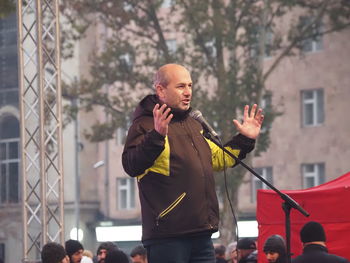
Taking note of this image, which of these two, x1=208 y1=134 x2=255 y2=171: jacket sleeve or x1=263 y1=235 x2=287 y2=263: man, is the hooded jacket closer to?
x1=208 y1=134 x2=255 y2=171: jacket sleeve

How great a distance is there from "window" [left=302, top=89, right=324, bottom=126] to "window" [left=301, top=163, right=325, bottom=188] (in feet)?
5.89

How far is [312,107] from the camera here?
50.1 metres

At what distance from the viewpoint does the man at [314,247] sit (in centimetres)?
1048

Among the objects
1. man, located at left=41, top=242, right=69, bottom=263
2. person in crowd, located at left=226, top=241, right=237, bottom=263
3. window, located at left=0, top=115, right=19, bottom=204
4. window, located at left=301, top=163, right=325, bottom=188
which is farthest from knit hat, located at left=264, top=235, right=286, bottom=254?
window, located at left=0, top=115, right=19, bottom=204

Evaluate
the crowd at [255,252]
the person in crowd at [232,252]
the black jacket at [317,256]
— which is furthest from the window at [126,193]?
the black jacket at [317,256]

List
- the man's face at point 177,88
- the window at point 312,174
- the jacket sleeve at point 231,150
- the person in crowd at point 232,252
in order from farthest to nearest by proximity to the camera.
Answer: the window at point 312,174
the person in crowd at point 232,252
the jacket sleeve at point 231,150
the man's face at point 177,88

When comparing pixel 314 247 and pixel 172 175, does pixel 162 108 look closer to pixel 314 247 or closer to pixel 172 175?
pixel 172 175

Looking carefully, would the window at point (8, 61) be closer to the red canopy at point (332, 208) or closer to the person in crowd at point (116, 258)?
the person in crowd at point (116, 258)

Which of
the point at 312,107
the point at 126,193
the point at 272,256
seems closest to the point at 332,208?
the point at 272,256

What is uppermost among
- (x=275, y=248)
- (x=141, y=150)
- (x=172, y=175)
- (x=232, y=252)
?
(x=141, y=150)

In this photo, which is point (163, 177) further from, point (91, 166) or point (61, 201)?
point (91, 166)

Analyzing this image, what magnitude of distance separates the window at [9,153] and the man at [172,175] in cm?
5199

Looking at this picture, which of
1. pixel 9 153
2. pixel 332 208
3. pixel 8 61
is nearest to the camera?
pixel 332 208

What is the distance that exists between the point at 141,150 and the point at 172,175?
274 mm
